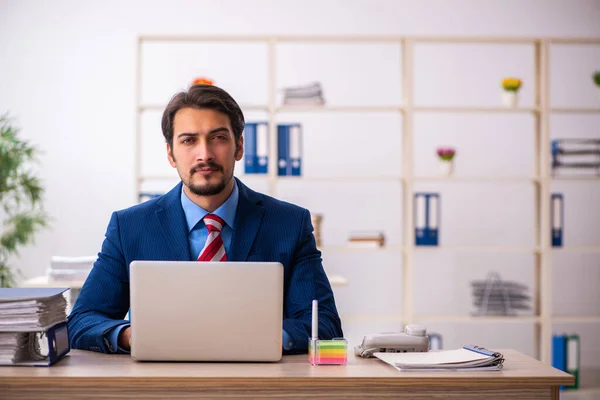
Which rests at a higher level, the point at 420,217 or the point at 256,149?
the point at 256,149

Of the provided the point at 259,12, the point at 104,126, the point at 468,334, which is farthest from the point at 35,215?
the point at 468,334

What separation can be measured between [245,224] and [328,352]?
0.66m

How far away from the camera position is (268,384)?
1.67m

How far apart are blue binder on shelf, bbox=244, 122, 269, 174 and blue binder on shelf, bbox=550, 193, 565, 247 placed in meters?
1.78

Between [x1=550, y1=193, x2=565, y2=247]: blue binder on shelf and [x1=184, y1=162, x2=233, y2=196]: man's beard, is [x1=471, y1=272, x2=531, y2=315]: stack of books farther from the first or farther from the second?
[x1=184, y1=162, x2=233, y2=196]: man's beard

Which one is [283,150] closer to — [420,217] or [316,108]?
[316,108]

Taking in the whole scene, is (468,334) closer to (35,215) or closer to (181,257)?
(35,215)

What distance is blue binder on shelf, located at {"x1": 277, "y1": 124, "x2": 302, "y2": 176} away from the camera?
182 inches

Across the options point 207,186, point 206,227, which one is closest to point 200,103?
point 207,186

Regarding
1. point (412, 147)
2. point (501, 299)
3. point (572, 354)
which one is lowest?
point (572, 354)

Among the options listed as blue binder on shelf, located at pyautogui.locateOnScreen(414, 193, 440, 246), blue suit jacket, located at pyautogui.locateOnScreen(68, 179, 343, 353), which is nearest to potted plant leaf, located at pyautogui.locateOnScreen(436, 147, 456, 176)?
blue binder on shelf, located at pyautogui.locateOnScreen(414, 193, 440, 246)

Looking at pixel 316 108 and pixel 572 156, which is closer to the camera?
pixel 316 108

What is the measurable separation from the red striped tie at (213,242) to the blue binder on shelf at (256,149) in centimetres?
223

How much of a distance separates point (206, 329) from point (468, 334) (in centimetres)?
399
